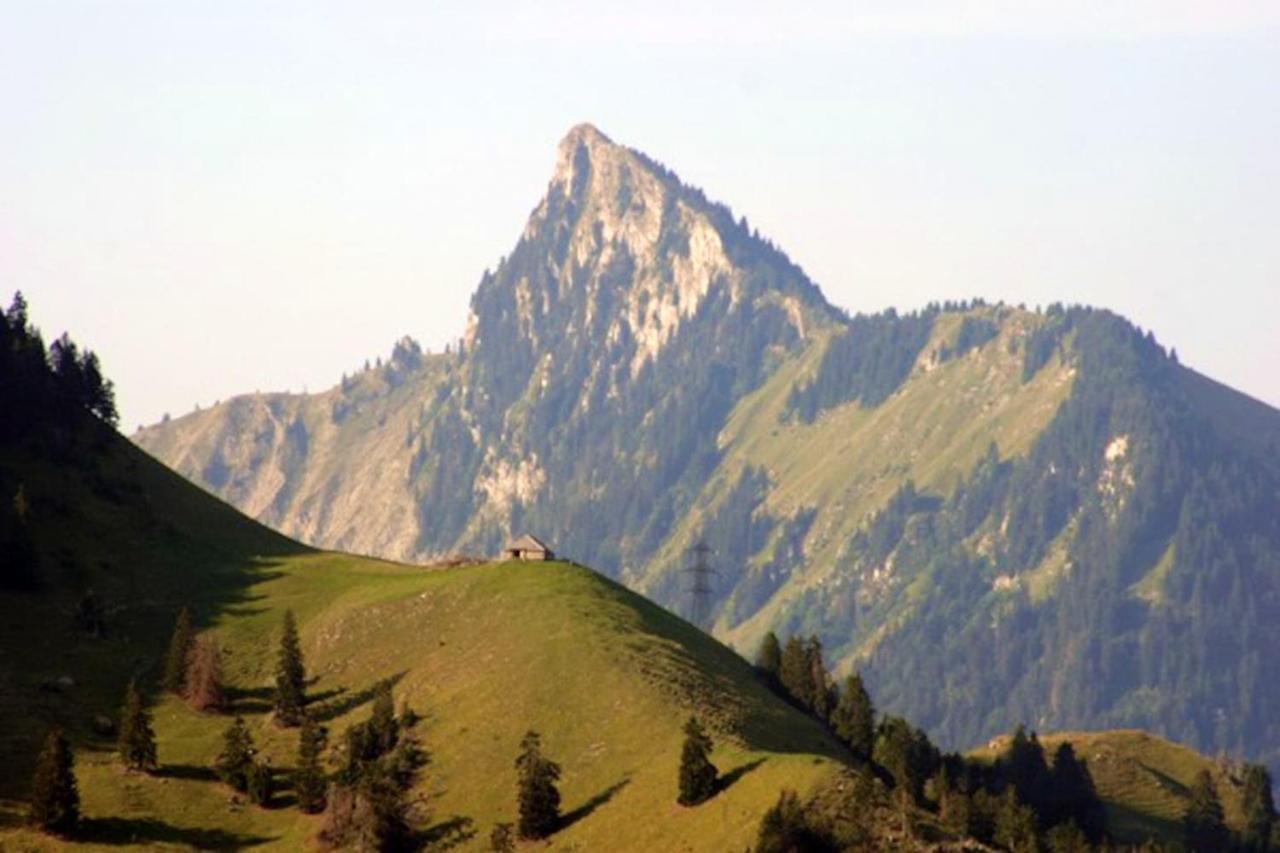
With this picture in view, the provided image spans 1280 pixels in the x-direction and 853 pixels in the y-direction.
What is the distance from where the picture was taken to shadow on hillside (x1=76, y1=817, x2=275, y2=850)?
17662 centimetres

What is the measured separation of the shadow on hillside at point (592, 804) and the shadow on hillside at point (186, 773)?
3600 cm

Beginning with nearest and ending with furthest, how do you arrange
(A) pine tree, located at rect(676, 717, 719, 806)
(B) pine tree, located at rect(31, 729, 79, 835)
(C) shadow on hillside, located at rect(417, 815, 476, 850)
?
(A) pine tree, located at rect(676, 717, 719, 806) < (C) shadow on hillside, located at rect(417, 815, 476, 850) < (B) pine tree, located at rect(31, 729, 79, 835)

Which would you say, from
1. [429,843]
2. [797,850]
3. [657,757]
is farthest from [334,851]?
[797,850]

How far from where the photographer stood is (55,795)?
6929 inches

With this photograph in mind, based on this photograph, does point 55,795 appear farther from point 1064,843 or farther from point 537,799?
point 1064,843

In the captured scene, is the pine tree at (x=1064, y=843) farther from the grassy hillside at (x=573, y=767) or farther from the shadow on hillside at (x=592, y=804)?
the shadow on hillside at (x=592, y=804)

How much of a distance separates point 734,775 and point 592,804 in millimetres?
11033

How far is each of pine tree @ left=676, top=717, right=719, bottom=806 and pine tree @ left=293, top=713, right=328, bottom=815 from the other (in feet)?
103

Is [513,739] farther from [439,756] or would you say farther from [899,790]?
[899,790]

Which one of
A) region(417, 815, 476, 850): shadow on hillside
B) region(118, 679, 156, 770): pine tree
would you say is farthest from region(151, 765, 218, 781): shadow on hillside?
region(417, 815, 476, 850): shadow on hillside

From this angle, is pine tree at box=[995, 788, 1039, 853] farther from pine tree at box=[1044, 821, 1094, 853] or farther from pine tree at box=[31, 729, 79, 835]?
pine tree at box=[31, 729, 79, 835]

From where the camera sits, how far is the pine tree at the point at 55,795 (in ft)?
576

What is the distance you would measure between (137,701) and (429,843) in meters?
34.3

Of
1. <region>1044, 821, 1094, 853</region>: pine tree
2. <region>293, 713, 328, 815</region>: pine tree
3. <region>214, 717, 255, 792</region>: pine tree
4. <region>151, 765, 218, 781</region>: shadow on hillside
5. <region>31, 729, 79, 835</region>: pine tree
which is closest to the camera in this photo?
<region>31, 729, 79, 835</region>: pine tree
